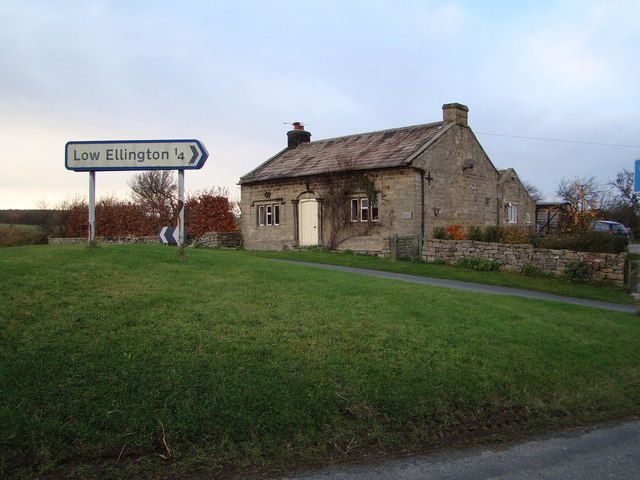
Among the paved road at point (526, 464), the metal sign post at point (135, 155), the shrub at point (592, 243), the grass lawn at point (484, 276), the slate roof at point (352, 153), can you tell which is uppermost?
the slate roof at point (352, 153)

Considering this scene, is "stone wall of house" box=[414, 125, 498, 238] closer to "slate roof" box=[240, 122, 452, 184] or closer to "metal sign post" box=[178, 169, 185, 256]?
"slate roof" box=[240, 122, 452, 184]

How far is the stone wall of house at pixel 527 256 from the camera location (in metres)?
17.3

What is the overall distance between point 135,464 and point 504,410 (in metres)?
3.90

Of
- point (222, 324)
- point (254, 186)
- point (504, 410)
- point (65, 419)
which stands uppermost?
point (254, 186)

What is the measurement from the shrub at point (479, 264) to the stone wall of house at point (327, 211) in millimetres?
4307

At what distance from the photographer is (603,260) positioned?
17.5 meters

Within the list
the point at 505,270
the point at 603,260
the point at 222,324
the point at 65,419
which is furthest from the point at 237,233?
the point at 65,419

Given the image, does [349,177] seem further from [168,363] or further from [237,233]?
[168,363]

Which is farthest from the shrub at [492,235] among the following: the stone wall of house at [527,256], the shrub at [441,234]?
the shrub at [441,234]

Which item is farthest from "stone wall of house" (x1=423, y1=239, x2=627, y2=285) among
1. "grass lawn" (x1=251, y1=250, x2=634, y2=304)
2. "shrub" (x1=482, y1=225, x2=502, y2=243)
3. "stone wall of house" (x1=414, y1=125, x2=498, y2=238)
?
"stone wall of house" (x1=414, y1=125, x2=498, y2=238)

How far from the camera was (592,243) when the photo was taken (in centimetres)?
1842

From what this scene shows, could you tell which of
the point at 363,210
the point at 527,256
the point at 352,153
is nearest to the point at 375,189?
the point at 363,210

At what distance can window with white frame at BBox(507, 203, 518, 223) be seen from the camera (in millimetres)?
33344

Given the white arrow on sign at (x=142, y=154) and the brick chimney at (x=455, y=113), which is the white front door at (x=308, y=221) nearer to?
the brick chimney at (x=455, y=113)
